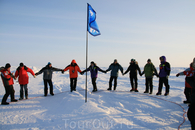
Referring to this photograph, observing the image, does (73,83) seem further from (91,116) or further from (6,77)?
(91,116)

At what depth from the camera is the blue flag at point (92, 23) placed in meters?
5.65

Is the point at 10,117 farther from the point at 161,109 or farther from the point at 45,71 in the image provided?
the point at 161,109

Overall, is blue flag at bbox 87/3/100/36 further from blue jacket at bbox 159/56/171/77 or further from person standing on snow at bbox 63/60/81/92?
blue jacket at bbox 159/56/171/77

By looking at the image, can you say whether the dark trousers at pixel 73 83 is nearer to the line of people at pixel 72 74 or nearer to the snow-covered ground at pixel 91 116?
the line of people at pixel 72 74

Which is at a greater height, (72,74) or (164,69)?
(164,69)

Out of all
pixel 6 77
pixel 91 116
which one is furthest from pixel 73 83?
pixel 91 116

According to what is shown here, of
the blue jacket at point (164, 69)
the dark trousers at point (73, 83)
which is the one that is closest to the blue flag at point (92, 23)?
the dark trousers at point (73, 83)

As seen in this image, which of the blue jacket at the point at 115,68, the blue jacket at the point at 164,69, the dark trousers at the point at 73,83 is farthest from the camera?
the blue jacket at the point at 115,68

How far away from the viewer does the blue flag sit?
18.5 ft

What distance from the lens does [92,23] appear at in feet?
19.1

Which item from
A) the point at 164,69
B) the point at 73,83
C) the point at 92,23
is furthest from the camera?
the point at 73,83

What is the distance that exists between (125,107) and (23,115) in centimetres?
396

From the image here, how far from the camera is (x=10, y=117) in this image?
4277mm

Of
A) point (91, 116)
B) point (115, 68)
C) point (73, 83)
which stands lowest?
point (91, 116)
